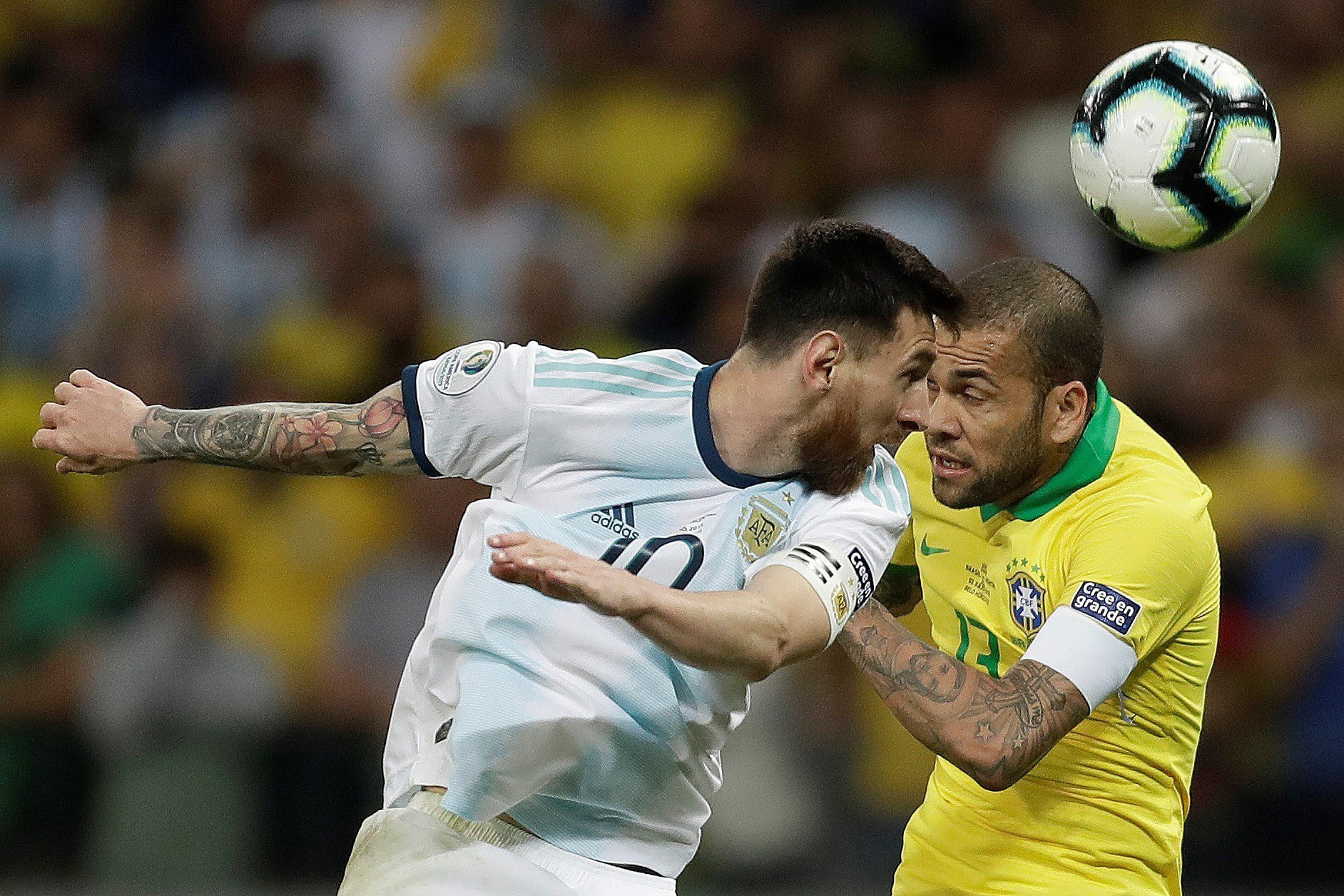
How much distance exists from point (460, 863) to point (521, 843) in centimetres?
13

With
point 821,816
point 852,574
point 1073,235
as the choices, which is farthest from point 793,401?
point 1073,235

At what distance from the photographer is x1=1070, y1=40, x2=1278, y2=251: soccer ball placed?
13.3 ft

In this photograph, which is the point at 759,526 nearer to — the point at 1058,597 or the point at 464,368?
the point at 464,368

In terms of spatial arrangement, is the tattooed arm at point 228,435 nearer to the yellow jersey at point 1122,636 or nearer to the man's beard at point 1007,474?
the man's beard at point 1007,474

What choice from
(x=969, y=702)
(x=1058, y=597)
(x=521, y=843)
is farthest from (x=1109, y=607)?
(x=521, y=843)

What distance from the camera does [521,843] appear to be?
340 centimetres

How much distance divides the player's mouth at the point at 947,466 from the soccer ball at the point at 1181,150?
2.38ft

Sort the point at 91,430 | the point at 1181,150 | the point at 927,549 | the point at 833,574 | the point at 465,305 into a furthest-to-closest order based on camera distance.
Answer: the point at 465,305, the point at 927,549, the point at 1181,150, the point at 91,430, the point at 833,574

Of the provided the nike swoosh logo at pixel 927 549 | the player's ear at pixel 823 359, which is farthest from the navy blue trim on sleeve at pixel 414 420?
the nike swoosh logo at pixel 927 549

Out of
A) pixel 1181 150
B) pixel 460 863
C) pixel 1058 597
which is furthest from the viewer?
pixel 1181 150

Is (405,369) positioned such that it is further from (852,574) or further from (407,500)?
(407,500)

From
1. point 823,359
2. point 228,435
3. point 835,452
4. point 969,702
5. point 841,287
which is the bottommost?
point 969,702

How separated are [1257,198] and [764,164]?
3.95 meters

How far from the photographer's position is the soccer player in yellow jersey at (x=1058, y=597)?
368cm
